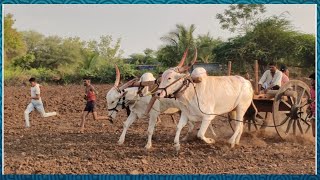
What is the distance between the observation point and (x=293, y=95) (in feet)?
26.0

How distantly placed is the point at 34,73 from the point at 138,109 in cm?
972

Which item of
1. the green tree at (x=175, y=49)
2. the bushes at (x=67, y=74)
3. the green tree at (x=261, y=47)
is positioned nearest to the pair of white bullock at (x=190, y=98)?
the green tree at (x=175, y=49)

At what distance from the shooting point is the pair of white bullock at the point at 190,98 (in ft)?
→ 23.8

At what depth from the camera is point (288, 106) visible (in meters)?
8.04

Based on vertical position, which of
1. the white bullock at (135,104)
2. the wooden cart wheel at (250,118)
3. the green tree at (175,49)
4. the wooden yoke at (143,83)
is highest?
the green tree at (175,49)

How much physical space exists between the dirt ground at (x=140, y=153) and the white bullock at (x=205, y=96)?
0.42 meters

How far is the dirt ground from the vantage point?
21.8 ft

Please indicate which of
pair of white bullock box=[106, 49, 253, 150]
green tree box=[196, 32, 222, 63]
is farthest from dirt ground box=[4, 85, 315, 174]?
green tree box=[196, 32, 222, 63]

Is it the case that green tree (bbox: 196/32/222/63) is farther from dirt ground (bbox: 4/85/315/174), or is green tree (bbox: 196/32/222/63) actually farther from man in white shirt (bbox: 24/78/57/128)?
man in white shirt (bbox: 24/78/57/128)

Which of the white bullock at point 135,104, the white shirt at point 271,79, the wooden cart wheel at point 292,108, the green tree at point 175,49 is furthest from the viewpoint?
the green tree at point 175,49

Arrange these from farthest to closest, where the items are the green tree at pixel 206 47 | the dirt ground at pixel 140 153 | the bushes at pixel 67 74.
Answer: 1. the bushes at pixel 67 74
2. the green tree at pixel 206 47
3. the dirt ground at pixel 140 153

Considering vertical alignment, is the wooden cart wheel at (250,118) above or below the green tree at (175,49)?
below

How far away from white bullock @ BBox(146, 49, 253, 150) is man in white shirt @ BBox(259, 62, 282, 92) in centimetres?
59

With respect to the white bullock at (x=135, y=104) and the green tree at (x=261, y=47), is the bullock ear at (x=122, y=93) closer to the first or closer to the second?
the white bullock at (x=135, y=104)
